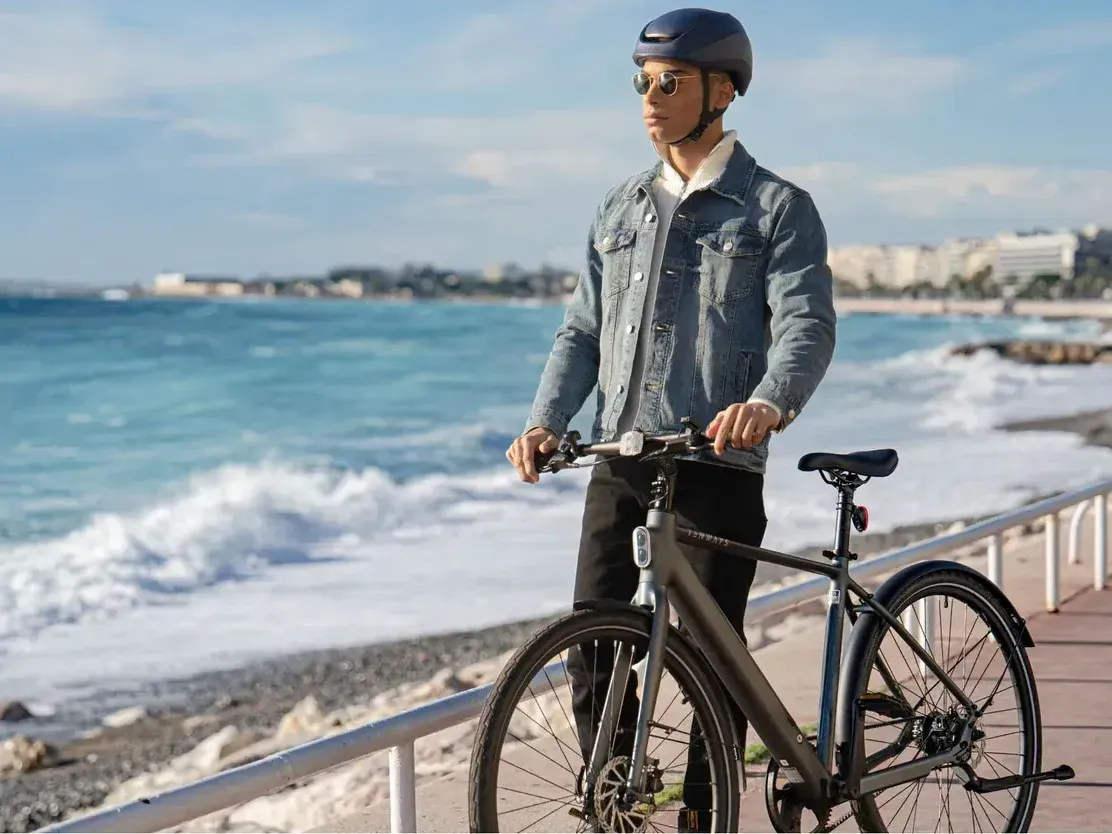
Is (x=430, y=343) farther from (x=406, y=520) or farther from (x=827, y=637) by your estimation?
(x=827, y=637)

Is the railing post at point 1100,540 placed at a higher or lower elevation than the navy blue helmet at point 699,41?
lower

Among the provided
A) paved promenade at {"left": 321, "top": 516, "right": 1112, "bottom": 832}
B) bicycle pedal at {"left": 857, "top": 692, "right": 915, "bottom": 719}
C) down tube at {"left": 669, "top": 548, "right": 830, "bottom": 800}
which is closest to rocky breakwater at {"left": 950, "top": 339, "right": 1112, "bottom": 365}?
paved promenade at {"left": 321, "top": 516, "right": 1112, "bottom": 832}

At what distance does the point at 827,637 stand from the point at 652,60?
1.20 metres

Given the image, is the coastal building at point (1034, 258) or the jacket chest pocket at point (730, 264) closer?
the jacket chest pocket at point (730, 264)

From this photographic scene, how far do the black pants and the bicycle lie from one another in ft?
0.33

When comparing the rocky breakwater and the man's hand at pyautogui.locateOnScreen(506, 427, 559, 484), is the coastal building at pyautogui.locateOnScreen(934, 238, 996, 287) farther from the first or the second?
the man's hand at pyautogui.locateOnScreen(506, 427, 559, 484)

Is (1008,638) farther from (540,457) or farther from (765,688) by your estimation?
(540,457)

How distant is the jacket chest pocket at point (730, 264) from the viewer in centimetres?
299

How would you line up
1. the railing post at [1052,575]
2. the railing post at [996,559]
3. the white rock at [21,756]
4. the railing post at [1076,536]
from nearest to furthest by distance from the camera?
1. the railing post at [996,559]
2. the railing post at [1052,575]
3. the railing post at [1076,536]
4. the white rock at [21,756]

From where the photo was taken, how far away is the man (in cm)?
296

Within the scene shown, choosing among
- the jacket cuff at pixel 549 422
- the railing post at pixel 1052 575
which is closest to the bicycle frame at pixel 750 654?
the jacket cuff at pixel 549 422

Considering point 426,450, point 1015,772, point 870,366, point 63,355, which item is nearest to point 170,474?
point 426,450

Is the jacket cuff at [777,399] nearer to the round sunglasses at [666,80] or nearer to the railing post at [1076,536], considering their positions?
the round sunglasses at [666,80]

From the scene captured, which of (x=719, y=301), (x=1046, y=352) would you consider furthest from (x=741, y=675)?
(x=1046, y=352)
